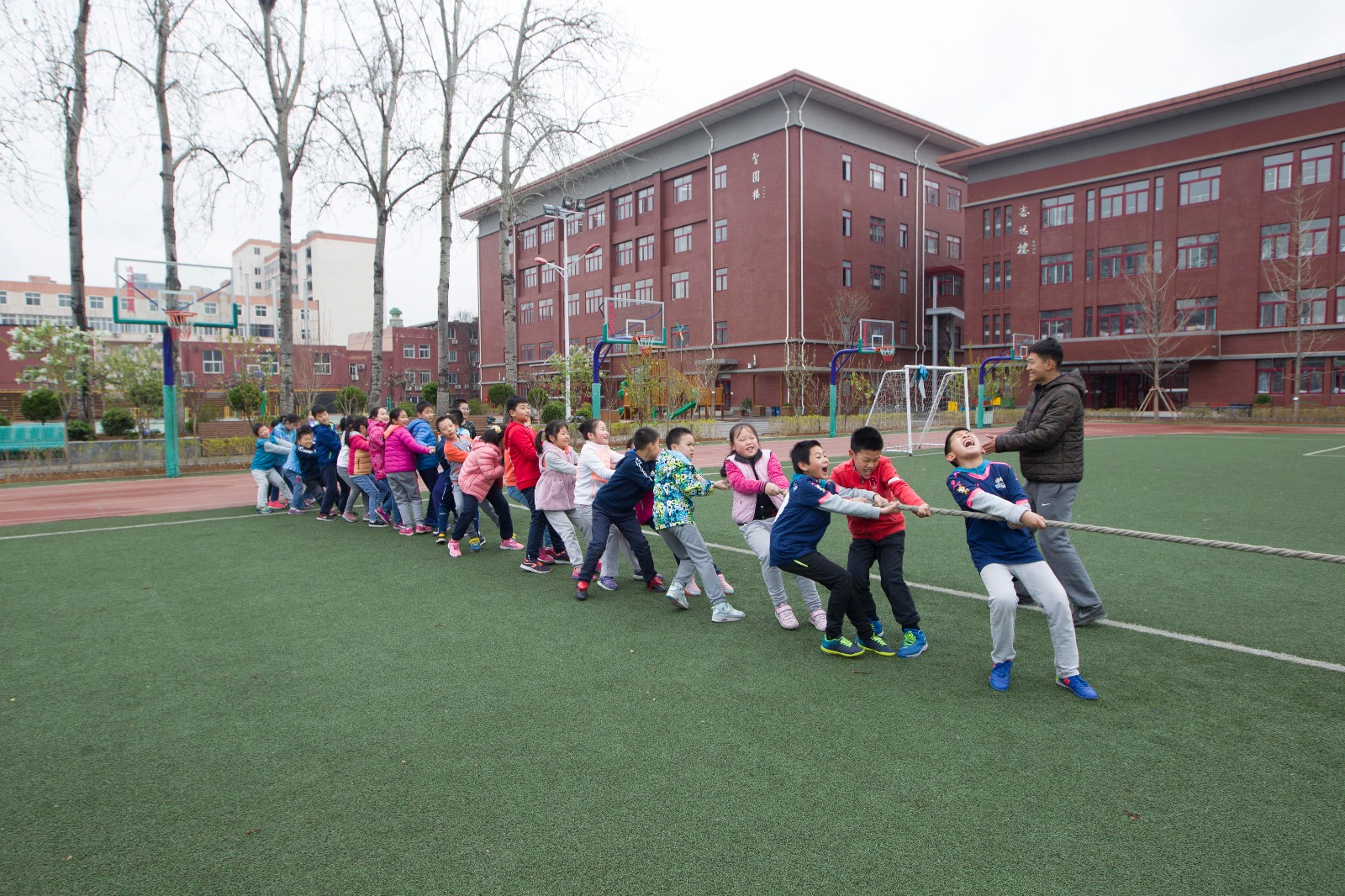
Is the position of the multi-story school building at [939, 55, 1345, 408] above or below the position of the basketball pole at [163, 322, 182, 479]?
above

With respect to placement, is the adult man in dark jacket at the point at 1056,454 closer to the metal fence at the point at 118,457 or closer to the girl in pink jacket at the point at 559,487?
the girl in pink jacket at the point at 559,487

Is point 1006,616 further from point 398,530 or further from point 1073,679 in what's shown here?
point 398,530

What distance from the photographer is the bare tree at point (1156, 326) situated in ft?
128

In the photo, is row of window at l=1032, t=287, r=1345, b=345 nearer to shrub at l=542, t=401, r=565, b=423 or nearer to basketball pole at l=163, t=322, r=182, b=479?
shrub at l=542, t=401, r=565, b=423

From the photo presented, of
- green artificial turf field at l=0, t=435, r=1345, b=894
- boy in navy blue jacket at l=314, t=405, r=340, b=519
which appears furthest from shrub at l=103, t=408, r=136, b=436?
green artificial turf field at l=0, t=435, r=1345, b=894

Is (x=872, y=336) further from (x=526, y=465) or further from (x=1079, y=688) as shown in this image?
(x=1079, y=688)

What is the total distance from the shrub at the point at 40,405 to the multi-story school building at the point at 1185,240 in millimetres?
44290

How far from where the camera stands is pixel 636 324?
2948cm

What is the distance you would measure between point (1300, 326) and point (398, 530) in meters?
41.7

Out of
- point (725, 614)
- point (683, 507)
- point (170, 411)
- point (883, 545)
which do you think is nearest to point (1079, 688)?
point (883, 545)

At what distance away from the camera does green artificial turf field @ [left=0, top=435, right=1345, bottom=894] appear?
9.27 ft

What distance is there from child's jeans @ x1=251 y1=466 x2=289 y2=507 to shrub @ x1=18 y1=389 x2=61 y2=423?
629 inches

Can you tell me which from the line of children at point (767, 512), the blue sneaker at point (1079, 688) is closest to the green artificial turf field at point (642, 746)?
the blue sneaker at point (1079, 688)

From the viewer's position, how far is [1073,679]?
14.0 feet
